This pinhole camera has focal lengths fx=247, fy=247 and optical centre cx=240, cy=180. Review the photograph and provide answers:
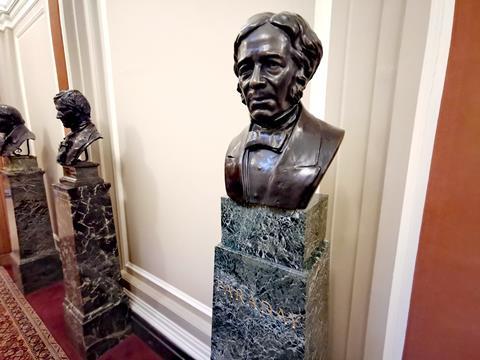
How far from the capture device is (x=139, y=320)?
170 cm

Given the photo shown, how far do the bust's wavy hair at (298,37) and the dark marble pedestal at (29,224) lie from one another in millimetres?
2388

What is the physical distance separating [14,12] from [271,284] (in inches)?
138

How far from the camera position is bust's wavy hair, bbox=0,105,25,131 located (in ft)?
6.40

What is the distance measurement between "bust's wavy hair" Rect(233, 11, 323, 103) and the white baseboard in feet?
4.71

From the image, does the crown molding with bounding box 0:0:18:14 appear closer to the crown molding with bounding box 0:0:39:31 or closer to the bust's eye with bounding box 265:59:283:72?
the crown molding with bounding box 0:0:39:31

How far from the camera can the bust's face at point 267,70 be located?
0.59 m

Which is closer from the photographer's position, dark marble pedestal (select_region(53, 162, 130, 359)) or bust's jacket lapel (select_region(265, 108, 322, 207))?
bust's jacket lapel (select_region(265, 108, 322, 207))

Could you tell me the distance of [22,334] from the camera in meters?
1.66

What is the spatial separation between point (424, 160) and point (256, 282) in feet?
2.01

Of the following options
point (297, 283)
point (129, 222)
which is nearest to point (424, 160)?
point (297, 283)

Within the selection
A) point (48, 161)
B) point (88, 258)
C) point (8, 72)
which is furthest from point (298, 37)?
point (8, 72)

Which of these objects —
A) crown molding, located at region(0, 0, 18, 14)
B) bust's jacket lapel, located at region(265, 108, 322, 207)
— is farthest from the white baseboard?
crown molding, located at region(0, 0, 18, 14)

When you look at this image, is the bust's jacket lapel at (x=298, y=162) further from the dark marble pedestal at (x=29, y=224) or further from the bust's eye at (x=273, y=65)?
the dark marble pedestal at (x=29, y=224)

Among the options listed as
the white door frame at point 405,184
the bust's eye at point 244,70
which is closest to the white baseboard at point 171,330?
the white door frame at point 405,184
